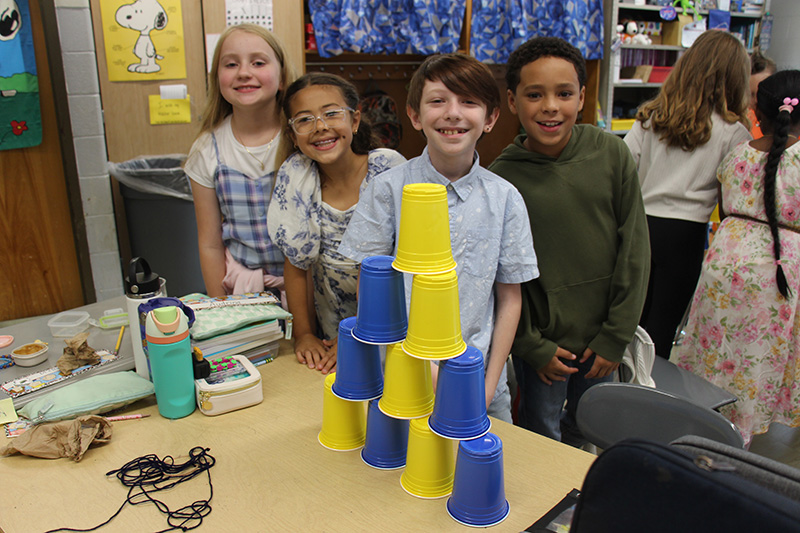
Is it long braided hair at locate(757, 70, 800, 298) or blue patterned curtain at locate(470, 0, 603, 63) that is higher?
blue patterned curtain at locate(470, 0, 603, 63)

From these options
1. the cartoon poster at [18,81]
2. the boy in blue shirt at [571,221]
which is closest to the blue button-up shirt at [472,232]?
the boy in blue shirt at [571,221]

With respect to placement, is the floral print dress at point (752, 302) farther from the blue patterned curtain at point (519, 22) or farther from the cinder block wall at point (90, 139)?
the cinder block wall at point (90, 139)

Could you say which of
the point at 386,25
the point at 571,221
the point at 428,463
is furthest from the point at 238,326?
the point at 386,25

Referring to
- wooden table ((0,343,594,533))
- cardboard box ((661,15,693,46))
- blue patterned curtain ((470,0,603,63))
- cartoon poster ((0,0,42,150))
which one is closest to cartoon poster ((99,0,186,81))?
cartoon poster ((0,0,42,150))

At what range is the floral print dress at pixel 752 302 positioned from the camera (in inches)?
80.5

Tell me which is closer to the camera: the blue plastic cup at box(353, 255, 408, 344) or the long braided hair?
the blue plastic cup at box(353, 255, 408, 344)

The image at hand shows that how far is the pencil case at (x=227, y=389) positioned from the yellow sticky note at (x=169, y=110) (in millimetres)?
2286

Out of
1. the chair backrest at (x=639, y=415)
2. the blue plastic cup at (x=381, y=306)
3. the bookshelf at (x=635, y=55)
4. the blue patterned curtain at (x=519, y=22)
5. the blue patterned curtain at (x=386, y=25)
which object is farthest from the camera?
the bookshelf at (x=635, y=55)

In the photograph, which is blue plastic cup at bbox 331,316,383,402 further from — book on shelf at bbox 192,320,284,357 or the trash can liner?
the trash can liner

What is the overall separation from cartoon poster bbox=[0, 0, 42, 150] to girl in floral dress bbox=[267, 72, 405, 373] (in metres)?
2.25

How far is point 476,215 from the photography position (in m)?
1.33

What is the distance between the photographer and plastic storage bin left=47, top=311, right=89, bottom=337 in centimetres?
160

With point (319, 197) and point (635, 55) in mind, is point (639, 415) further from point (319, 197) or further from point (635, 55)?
point (635, 55)

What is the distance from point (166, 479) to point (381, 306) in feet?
1.63
